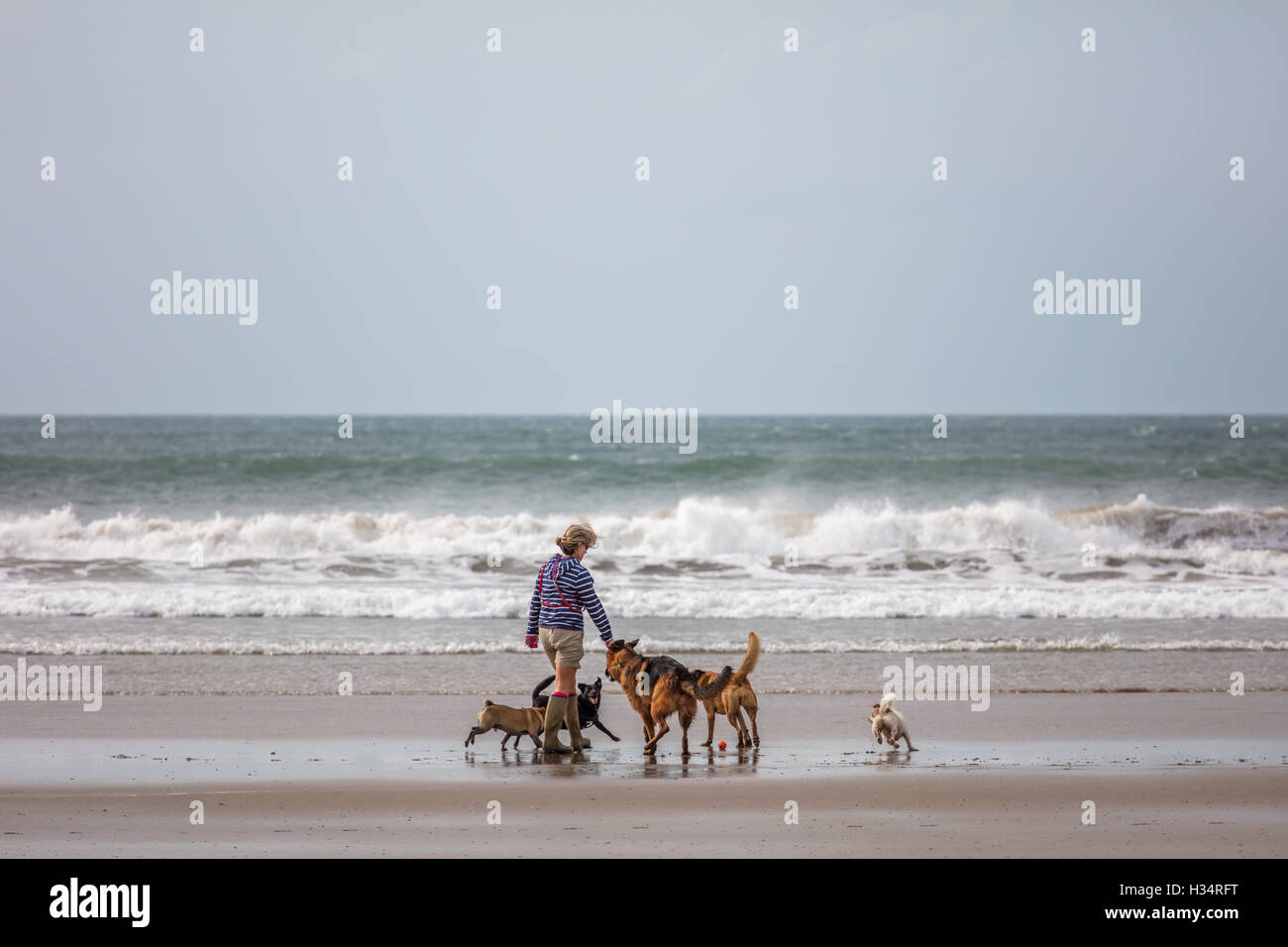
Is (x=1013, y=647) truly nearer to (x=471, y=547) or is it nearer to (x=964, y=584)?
(x=964, y=584)

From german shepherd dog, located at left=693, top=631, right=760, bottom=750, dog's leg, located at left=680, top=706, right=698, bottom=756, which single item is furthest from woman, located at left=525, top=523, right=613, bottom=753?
german shepherd dog, located at left=693, top=631, right=760, bottom=750

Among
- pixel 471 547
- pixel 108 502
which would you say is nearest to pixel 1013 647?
pixel 471 547

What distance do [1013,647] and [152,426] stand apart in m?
68.6

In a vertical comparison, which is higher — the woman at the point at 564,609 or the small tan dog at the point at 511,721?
the woman at the point at 564,609

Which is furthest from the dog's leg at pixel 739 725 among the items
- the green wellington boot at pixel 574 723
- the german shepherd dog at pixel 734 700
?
the green wellington boot at pixel 574 723

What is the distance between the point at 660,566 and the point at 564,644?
1342 cm

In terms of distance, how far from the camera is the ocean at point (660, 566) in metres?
13.4

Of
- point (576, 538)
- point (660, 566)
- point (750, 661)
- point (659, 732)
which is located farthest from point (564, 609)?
point (660, 566)

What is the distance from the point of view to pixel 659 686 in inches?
336

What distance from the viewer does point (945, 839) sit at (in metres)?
6.22

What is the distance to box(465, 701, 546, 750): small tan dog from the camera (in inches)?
339

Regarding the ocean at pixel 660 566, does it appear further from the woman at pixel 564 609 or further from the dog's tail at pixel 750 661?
the woman at pixel 564 609

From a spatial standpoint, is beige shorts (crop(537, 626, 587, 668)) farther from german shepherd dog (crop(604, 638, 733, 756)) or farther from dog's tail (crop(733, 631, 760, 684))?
dog's tail (crop(733, 631, 760, 684))

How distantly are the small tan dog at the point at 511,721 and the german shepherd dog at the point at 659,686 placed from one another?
640 millimetres
